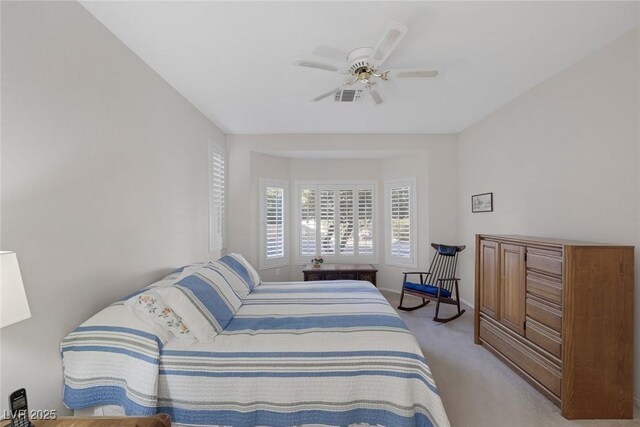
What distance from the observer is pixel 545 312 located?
2143 millimetres

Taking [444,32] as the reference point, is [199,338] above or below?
below

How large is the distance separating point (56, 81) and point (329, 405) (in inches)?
93.3

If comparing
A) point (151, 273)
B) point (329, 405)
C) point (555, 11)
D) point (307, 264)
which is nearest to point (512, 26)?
point (555, 11)

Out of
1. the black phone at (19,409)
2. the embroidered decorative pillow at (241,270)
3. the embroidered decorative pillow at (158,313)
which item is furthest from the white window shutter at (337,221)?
the black phone at (19,409)

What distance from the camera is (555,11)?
5.95 ft

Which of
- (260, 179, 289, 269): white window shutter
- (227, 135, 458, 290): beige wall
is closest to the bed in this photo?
(227, 135, 458, 290): beige wall

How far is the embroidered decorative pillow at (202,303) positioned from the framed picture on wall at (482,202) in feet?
11.2

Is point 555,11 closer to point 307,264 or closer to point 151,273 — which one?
point 151,273

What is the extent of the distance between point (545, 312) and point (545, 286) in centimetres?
20

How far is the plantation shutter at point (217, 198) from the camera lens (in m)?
3.70

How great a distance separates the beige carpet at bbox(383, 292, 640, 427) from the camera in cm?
193

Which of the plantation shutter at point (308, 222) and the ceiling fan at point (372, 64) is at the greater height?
the ceiling fan at point (372, 64)

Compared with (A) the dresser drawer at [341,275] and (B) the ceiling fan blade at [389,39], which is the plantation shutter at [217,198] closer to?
(A) the dresser drawer at [341,275]

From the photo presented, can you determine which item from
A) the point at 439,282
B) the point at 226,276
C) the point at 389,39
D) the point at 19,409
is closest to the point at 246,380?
the point at 19,409
